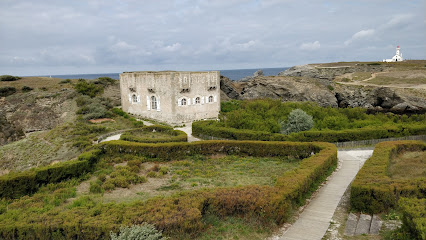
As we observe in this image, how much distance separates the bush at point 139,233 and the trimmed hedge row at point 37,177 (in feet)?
29.2

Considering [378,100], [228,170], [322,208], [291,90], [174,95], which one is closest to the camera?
[322,208]

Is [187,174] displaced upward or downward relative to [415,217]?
downward

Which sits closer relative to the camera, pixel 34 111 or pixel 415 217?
pixel 415 217

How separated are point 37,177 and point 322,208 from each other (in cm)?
1373

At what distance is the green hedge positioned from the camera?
21.9 feet

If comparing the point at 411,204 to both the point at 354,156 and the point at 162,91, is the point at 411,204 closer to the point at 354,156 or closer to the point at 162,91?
the point at 354,156

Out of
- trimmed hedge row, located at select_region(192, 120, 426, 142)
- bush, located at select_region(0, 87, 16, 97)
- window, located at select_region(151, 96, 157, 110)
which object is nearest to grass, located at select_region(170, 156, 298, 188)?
trimmed hedge row, located at select_region(192, 120, 426, 142)

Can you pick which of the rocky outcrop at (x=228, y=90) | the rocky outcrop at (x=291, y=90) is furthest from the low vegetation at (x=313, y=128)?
the rocky outcrop at (x=228, y=90)

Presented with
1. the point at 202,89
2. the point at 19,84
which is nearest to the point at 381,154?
the point at 202,89

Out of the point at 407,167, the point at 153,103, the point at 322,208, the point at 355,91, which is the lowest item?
the point at 322,208

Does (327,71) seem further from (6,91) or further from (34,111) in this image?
(6,91)

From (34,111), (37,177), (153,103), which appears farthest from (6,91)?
(37,177)

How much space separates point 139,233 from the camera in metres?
7.86

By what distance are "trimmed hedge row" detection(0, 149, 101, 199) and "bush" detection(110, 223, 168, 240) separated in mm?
8912
